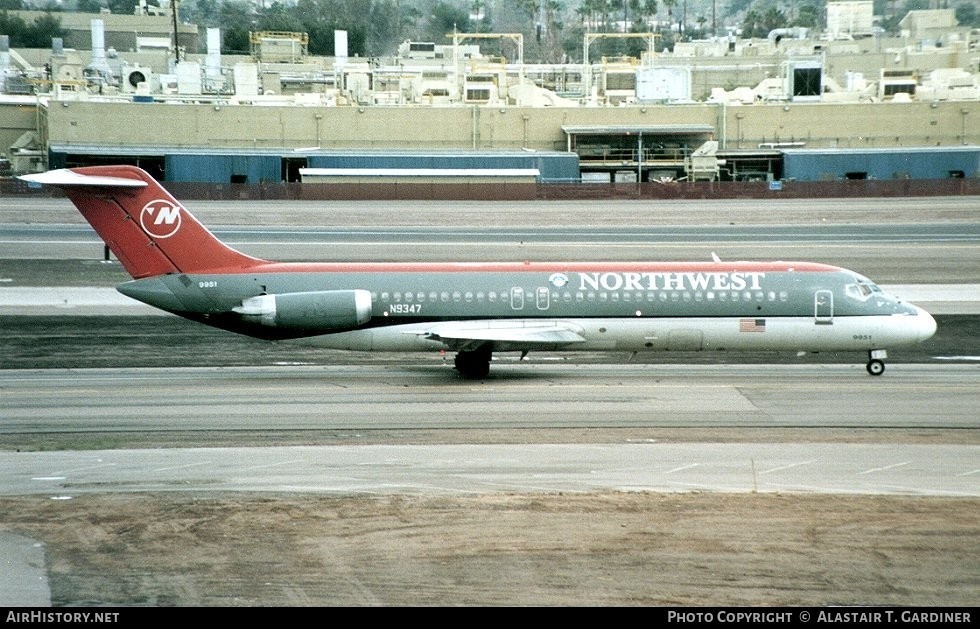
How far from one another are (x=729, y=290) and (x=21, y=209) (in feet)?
187

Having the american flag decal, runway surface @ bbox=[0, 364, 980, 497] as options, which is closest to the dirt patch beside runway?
runway surface @ bbox=[0, 364, 980, 497]

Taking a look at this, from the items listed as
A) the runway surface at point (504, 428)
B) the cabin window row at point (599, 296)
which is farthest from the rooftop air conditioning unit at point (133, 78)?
the cabin window row at point (599, 296)

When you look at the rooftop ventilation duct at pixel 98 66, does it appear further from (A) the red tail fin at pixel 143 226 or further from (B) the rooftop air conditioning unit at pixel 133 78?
(A) the red tail fin at pixel 143 226

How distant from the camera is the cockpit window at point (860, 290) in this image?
3506 cm

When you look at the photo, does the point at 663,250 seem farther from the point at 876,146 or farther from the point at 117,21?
the point at 117,21

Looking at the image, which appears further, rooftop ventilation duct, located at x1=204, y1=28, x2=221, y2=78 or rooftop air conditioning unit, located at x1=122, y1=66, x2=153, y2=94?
rooftop ventilation duct, located at x1=204, y1=28, x2=221, y2=78

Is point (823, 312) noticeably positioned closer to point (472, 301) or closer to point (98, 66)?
point (472, 301)

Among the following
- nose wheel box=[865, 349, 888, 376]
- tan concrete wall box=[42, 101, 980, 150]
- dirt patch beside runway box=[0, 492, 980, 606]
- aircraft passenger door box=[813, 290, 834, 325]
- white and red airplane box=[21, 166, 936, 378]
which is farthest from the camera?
tan concrete wall box=[42, 101, 980, 150]

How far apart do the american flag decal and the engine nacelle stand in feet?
35.1

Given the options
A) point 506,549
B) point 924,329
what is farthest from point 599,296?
point 506,549

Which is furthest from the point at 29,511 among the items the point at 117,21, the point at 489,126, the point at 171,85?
the point at 117,21

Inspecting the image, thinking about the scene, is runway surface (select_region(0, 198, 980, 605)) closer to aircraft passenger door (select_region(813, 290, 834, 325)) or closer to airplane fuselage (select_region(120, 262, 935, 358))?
airplane fuselage (select_region(120, 262, 935, 358))

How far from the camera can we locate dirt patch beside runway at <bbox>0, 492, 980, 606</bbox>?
1694cm

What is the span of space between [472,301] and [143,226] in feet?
31.5
